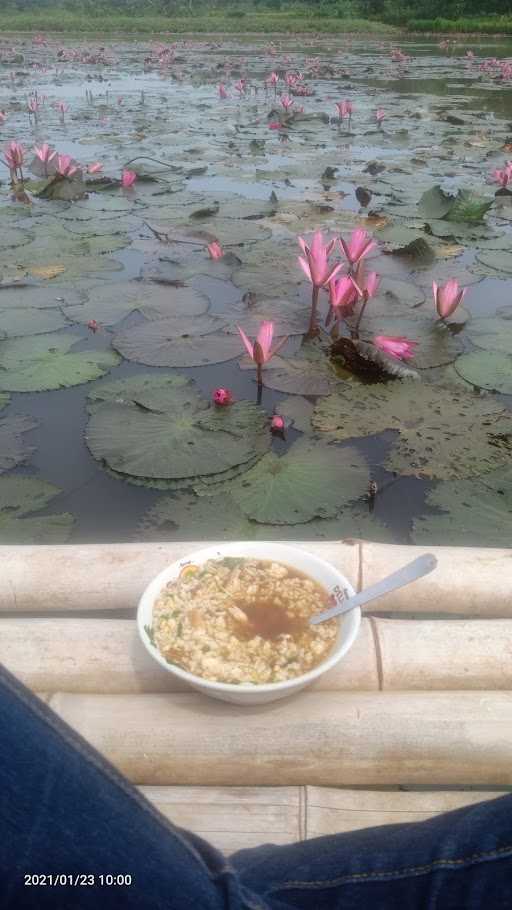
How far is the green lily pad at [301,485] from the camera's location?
→ 2234 millimetres

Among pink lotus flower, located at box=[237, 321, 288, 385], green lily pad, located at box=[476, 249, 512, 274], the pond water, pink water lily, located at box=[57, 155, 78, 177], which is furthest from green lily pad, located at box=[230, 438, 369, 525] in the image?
Result: pink water lily, located at box=[57, 155, 78, 177]

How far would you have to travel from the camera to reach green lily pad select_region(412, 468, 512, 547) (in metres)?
2.14

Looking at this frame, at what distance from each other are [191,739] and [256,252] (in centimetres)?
365

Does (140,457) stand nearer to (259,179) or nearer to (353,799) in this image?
(353,799)

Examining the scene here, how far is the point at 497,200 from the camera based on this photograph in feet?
18.0

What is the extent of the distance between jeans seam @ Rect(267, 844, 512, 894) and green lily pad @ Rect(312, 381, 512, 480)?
1.56 metres

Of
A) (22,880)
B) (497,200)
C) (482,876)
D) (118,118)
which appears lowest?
(482,876)

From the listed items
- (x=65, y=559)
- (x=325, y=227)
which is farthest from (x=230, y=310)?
(x=65, y=559)

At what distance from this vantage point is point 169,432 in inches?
101

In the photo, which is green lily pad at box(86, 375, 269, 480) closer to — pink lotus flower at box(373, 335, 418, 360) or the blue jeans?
pink lotus flower at box(373, 335, 418, 360)

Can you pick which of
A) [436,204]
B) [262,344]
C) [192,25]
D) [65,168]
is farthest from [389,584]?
[192,25]

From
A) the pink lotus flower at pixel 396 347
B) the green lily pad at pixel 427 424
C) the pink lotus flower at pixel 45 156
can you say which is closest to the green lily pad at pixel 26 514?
the green lily pad at pixel 427 424

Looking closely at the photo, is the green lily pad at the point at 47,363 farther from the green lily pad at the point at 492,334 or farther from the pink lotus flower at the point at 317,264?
the green lily pad at the point at 492,334

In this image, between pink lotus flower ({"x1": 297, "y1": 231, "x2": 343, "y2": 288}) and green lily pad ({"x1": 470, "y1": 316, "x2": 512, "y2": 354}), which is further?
green lily pad ({"x1": 470, "y1": 316, "x2": 512, "y2": 354})
